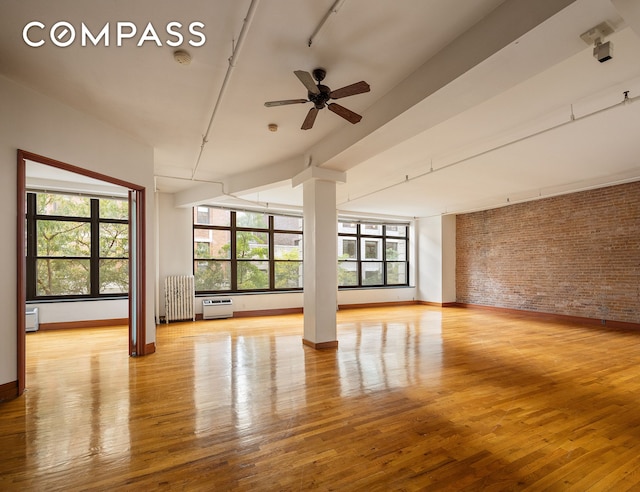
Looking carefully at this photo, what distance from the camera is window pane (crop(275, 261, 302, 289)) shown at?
9031 mm

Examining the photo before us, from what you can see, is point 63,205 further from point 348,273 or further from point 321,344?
point 348,273

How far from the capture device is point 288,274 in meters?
9.16

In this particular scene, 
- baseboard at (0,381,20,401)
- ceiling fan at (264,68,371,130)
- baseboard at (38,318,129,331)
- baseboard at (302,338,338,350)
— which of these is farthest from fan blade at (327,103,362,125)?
baseboard at (38,318,129,331)

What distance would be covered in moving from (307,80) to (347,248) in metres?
7.93

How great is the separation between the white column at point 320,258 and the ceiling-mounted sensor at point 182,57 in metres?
2.36

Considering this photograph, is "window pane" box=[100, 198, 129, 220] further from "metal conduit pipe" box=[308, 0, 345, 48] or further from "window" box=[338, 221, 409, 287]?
"metal conduit pipe" box=[308, 0, 345, 48]

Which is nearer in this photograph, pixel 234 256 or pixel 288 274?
pixel 234 256

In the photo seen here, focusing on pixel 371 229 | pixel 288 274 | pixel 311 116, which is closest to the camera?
pixel 311 116

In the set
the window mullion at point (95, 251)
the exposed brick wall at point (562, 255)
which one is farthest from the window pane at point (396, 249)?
the window mullion at point (95, 251)

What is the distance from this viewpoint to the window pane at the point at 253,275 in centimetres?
Answer: 855

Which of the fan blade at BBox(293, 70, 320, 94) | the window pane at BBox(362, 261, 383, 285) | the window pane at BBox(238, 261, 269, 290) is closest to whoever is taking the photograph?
the fan blade at BBox(293, 70, 320, 94)

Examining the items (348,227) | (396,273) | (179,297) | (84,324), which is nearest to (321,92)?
(179,297)

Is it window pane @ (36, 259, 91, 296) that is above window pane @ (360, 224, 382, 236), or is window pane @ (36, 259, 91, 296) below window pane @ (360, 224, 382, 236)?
below

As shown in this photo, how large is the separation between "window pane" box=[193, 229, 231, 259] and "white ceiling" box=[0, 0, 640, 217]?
2710mm
